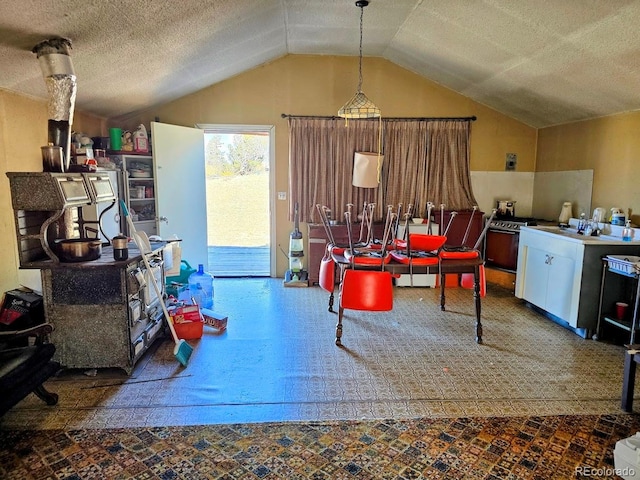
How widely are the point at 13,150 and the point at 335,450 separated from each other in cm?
305

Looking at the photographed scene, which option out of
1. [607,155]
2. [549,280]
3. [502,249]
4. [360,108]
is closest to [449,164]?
[502,249]

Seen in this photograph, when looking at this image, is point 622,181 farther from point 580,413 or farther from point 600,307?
point 580,413

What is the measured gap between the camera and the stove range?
505cm

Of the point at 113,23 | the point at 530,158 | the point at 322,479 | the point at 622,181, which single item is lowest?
the point at 322,479

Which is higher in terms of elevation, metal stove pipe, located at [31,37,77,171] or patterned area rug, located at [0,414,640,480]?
metal stove pipe, located at [31,37,77,171]

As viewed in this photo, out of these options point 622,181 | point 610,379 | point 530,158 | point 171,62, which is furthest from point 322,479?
point 530,158

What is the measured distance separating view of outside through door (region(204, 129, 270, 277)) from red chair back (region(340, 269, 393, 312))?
387cm

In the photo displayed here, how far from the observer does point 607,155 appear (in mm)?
4281

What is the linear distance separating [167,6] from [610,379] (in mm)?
3889

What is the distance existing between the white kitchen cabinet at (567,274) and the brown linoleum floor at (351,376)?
0.19 m

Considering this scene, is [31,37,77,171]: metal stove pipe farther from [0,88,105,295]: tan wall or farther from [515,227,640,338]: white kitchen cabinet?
[515,227,640,338]: white kitchen cabinet

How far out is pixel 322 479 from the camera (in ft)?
6.50

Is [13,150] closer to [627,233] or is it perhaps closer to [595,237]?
[595,237]
